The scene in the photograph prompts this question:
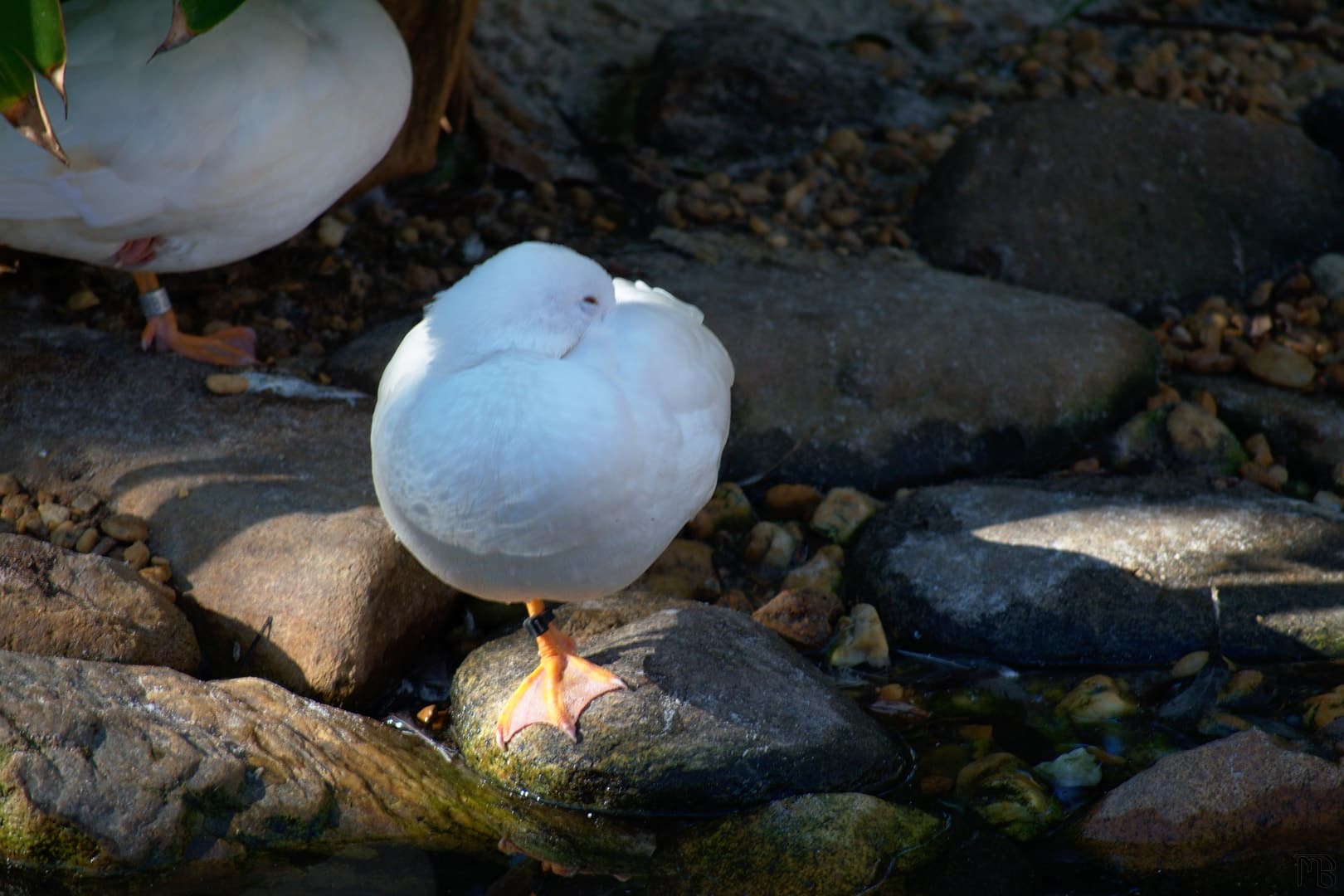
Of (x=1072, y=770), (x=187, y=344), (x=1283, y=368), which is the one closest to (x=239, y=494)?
→ (x=187, y=344)

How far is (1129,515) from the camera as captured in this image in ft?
12.1

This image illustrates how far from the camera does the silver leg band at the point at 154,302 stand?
4188 millimetres

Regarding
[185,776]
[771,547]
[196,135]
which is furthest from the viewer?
[771,547]

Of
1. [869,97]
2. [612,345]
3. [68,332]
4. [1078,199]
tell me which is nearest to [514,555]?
[612,345]

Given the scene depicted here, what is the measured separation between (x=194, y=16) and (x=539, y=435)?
1.23m

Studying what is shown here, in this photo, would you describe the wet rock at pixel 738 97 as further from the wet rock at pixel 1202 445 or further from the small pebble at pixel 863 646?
the small pebble at pixel 863 646

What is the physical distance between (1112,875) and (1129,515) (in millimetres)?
1250

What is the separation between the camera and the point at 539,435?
8.41 ft

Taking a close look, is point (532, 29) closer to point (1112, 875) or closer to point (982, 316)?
point (982, 316)

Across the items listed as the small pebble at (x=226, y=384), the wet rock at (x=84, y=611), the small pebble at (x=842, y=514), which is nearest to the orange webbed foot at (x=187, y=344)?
the small pebble at (x=226, y=384)

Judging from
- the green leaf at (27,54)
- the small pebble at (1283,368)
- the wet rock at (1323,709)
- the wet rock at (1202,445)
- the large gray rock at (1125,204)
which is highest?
the green leaf at (27,54)

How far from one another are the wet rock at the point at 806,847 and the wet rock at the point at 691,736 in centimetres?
11

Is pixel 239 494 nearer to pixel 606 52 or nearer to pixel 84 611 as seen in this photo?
pixel 84 611

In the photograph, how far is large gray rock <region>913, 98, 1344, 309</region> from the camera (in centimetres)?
495
